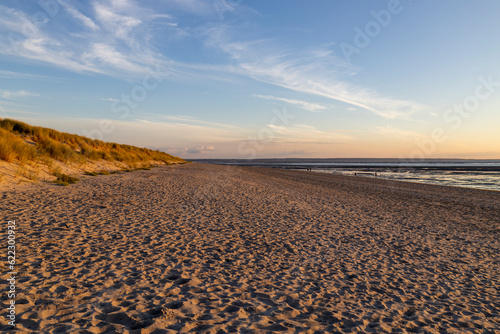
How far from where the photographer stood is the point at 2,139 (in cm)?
1463

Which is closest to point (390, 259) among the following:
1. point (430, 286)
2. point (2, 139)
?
point (430, 286)

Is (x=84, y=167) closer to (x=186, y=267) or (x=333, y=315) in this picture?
(x=186, y=267)

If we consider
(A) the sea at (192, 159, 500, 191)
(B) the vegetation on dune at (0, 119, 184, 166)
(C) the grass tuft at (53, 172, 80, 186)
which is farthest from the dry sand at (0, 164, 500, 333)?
(A) the sea at (192, 159, 500, 191)

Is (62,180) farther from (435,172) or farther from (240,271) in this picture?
(435,172)

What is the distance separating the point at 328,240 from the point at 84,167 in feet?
68.4

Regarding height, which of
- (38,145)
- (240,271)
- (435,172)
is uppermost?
(38,145)

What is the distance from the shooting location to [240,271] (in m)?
5.78

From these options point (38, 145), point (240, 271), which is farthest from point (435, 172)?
point (38, 145)

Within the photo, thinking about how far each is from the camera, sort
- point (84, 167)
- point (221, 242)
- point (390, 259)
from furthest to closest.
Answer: point (84, 167) → point (221, 242) → point (390, 259)

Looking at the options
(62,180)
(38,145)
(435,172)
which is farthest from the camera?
(435,172)

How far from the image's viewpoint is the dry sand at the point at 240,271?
4016mm

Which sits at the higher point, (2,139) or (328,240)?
(2,139)

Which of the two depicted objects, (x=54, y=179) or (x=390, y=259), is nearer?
(x=390, y=259)

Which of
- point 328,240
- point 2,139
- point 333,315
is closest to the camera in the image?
point 333,315
